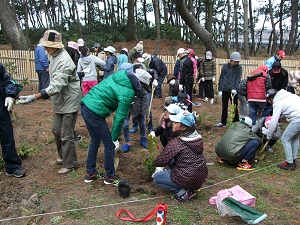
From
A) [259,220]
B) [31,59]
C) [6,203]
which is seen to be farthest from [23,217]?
[31,59]

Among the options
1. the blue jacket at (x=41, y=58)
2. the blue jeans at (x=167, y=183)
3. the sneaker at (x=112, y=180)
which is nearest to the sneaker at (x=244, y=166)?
the blue jeans at (x=167, y=183)

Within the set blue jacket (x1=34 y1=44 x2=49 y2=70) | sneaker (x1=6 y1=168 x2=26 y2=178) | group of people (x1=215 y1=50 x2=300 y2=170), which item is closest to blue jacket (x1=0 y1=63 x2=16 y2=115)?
sneaker (x1=6 y1=168 x2=26 y2=178)

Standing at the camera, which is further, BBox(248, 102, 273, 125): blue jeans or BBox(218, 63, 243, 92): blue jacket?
BBox(218, 63, 243, 92): blue jacket

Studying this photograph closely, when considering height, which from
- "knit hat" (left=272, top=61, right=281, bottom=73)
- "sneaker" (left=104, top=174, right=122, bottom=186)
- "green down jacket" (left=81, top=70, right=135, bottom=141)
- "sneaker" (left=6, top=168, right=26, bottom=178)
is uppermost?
"knit hat" (left=272, top=61, right=281, bottom=73)

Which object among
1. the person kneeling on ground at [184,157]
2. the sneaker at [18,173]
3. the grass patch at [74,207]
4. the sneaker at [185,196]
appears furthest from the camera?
the sneaker at [18,173]

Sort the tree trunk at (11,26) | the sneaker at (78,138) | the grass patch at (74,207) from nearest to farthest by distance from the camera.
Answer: the grass patch at (74,207), the sneaker at (78,138), the tree trunk at (11,26)

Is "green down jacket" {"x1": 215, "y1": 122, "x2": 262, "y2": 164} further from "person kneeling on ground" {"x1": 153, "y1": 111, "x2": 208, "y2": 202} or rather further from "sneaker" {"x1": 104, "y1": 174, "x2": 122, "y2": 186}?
"sneaker" {"x1": 104, "y1": 174, "x2": 122, "y2": 186}

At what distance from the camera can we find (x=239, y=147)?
4.99m

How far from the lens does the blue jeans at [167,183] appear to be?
3.88 metres

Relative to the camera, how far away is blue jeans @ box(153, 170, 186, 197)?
12.7ft

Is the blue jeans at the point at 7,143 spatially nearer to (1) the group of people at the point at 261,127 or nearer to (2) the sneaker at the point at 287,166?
(1) the group of people at the point at 261,127

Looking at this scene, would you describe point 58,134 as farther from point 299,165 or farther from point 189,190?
point 299,165

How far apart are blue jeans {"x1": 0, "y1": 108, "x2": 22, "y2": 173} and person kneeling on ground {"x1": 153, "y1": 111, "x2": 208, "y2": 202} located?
2.13m

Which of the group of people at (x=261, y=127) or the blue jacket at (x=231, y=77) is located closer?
the group of people at (x=261, y=127)
